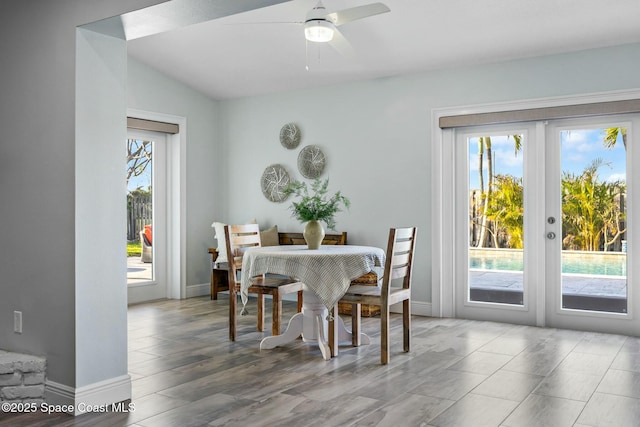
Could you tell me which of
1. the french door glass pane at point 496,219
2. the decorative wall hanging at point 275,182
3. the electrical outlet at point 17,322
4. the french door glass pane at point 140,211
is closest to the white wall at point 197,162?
the french door glass pane at point 140,211

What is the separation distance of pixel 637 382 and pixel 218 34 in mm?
4305

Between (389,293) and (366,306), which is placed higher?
(389,293)

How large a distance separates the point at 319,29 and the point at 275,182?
292cm

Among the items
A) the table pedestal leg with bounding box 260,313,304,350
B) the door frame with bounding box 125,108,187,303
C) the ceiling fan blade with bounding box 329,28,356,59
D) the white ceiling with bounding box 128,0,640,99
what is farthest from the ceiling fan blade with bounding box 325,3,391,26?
the door frame with bounding box 125,108,187,303

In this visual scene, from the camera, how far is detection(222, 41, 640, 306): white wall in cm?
473

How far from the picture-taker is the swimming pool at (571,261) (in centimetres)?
466

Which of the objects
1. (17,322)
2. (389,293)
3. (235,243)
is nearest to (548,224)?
(389,293)

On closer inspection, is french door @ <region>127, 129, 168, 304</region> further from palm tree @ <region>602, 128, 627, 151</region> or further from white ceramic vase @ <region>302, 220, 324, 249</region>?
palm tree @ <region>602, 128, 627, 151</region>

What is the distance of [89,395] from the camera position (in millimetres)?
2809

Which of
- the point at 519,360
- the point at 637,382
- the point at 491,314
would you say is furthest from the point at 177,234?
the point at 637,382

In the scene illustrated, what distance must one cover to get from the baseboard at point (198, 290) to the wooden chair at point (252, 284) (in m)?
2.00

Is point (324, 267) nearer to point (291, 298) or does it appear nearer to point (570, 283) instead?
point (570, 283)

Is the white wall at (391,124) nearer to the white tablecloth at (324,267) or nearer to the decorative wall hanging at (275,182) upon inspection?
the decorative wall hanging at (275,182)

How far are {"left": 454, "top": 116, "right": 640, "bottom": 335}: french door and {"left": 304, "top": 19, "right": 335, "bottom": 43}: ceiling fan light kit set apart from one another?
211 cm
